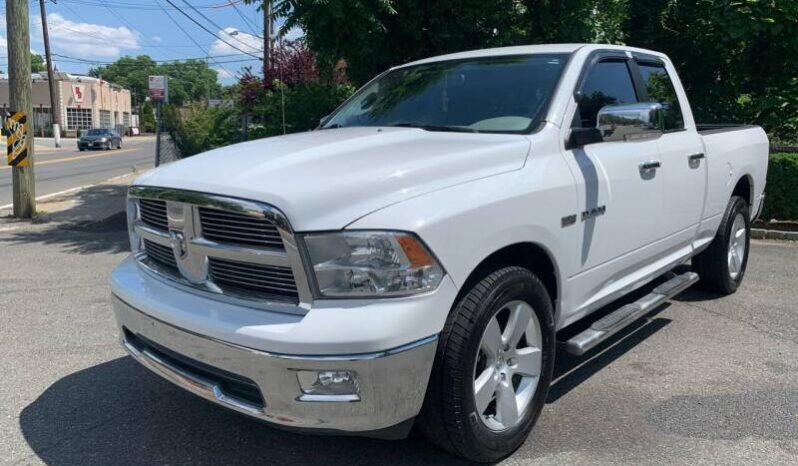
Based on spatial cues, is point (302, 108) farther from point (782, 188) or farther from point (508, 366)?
point (508, 366)

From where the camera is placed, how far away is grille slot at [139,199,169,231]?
3.20m

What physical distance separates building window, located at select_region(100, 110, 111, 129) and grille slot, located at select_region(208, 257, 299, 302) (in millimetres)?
82049

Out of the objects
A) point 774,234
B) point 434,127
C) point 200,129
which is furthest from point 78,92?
point 434,127

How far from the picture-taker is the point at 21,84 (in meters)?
11.2

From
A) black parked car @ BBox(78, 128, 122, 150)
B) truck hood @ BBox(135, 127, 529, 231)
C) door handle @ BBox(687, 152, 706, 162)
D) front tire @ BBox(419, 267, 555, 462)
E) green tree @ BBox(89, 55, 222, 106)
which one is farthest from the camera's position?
green tree @ BBox(89, 55, 222, 106)

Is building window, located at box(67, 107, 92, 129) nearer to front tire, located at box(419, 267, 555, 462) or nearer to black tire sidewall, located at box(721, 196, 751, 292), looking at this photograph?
black tire sidewall, located at box(721, 196, 751, 292)

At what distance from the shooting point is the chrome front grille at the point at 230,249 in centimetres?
266

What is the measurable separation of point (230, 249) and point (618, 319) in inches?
89.3

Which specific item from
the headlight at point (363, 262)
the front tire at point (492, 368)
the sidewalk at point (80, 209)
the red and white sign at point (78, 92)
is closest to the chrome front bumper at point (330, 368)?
the front tire at point (492, 368)

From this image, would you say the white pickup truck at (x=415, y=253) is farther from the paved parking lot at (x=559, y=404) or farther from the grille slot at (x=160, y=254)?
the paved parking lot at (x=559, y=404)

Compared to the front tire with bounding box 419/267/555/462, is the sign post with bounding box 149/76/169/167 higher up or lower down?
higher up

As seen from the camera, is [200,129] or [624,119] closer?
[624,119]

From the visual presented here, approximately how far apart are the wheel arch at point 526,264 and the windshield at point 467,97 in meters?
0.67

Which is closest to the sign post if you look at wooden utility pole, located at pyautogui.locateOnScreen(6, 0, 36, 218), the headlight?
wooden utility pole, located at pyautogui.locateOnScreen(6, 0, 36, 218)
